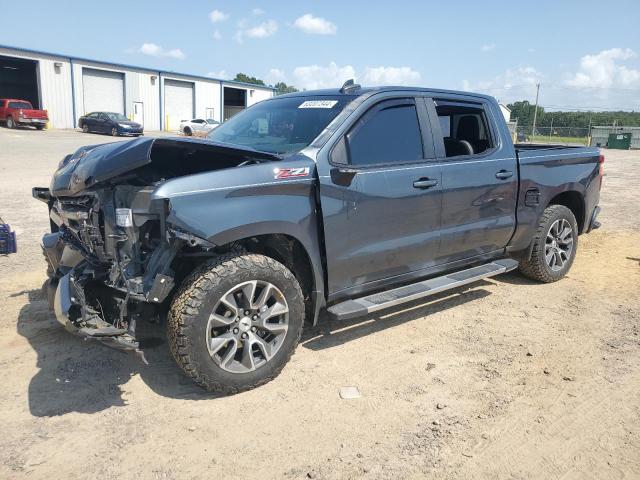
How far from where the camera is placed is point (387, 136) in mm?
4148

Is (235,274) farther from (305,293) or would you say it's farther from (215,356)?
(305,293)

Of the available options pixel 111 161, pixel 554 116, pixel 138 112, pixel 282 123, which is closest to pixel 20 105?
pixel 138 112

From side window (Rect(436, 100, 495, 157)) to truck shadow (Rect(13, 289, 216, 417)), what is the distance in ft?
9.69

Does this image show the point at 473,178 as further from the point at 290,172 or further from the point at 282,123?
the point at 290,172

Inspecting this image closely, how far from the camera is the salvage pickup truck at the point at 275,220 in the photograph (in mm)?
3213

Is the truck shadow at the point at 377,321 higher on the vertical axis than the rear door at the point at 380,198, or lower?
lower

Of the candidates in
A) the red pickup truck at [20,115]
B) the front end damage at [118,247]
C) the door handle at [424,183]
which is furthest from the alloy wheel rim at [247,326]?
the red pickup truck at [20,115]

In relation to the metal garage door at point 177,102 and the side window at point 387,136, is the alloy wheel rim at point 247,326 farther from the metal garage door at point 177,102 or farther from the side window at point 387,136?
the metal garage door at point 177,102

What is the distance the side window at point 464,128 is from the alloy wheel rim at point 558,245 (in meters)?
1.35

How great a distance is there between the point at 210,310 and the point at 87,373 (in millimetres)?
1190

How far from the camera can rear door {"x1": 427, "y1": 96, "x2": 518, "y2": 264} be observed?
4523 millimetres

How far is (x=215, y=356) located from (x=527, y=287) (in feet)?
12.7

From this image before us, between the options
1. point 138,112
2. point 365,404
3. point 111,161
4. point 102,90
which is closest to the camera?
point 111,161

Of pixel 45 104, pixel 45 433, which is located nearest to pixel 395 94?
pixel 45 433
